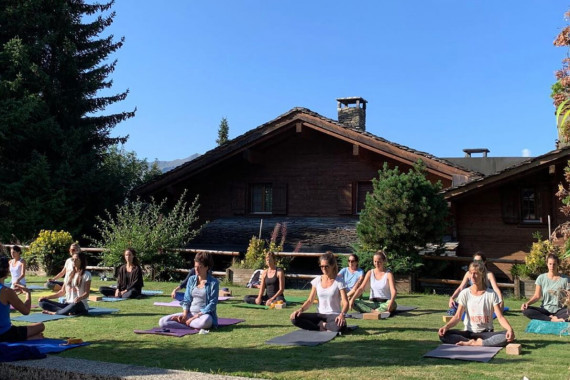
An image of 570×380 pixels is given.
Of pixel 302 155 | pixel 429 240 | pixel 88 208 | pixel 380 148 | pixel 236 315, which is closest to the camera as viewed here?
pixel 236 315

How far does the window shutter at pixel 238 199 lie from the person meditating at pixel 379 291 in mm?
12489

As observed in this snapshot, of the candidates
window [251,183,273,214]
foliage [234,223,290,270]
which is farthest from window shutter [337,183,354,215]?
foliage [234,223,290,270]

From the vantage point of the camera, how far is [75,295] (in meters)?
11.3

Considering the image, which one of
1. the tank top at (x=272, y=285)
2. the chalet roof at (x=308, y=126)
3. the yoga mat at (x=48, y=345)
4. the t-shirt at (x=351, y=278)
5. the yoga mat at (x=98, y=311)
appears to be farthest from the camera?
the chalet roof at (x=308, y=126)

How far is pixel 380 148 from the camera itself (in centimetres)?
2059

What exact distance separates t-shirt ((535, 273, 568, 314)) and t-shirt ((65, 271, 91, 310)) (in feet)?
26.7

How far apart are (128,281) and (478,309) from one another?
8.90 m

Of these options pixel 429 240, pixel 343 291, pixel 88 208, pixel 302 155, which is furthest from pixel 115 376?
pixel 88 208

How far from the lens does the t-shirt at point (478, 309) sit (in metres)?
8.00

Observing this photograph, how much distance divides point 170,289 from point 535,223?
1153 centimetres

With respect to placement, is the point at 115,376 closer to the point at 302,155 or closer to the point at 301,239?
the point at 301,239

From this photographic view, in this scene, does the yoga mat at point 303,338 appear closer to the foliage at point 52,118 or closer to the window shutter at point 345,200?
the window shutter at point 345,200

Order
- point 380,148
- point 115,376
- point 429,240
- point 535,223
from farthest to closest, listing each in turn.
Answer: point 380,148
point 535,223
point 429,240
point 115,376

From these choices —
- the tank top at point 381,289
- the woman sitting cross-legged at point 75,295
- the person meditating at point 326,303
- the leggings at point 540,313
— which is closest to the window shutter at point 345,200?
the tank top at point 381,289
